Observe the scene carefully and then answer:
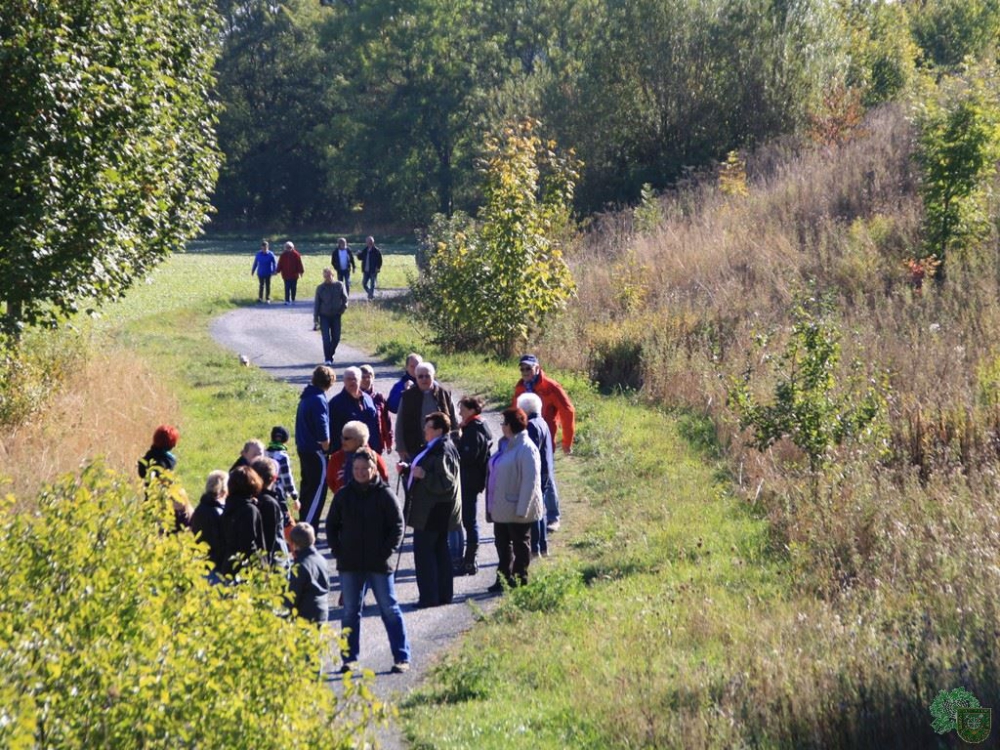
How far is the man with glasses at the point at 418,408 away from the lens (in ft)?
39.8

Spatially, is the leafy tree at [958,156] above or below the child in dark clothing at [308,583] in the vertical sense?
above

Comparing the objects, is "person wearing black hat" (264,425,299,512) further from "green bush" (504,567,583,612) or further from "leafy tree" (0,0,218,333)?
"leafy tree" (0,0,218,333)

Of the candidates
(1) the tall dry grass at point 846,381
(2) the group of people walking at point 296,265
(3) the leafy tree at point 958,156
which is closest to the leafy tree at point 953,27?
(1) the tall dry grass at point 846,381

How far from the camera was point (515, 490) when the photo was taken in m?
10.3

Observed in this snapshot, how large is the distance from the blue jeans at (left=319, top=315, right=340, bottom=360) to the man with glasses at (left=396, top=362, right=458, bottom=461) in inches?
423

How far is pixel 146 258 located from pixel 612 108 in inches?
959

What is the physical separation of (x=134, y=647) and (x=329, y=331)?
18.9m

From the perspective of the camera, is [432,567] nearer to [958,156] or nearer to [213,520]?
[213,520]

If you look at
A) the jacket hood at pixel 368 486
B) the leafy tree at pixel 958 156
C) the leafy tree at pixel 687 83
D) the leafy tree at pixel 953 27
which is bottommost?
the jacket hood at pixel 368 486

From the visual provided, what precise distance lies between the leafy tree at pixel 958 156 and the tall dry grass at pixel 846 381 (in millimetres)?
534

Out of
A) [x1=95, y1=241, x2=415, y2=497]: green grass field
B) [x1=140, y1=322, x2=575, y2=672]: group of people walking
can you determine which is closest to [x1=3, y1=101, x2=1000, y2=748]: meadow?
[x1=95, y1=241, x2=415, y2=497]: green grass field

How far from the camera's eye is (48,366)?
1747 centimetres

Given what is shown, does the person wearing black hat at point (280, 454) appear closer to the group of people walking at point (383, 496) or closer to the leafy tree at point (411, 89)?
the group of people walking at point (383, 496)

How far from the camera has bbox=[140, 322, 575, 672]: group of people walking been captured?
28.7 feet
